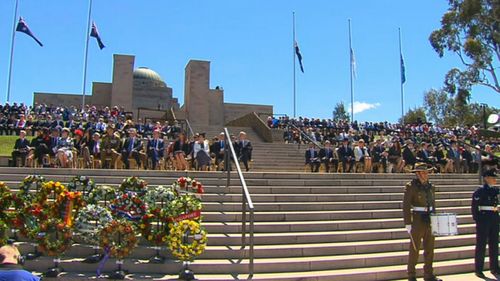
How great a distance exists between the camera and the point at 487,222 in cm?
754

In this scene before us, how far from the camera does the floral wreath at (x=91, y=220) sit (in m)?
6.74

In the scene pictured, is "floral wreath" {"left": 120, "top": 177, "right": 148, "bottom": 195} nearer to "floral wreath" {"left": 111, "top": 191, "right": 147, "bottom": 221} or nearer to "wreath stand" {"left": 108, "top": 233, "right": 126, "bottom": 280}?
"floral wreath" {"left": 111, "top": 191, "right": 147, "bottom": 221}

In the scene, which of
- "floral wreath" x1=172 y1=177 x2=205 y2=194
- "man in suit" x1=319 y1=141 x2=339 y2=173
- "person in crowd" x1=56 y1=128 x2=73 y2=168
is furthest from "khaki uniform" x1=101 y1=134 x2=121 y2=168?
"man in suit" x1=319 y1=141 x2=339 y2=173

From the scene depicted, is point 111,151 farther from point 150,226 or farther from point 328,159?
point 328,159

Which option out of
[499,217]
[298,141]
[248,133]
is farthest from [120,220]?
[248,133]

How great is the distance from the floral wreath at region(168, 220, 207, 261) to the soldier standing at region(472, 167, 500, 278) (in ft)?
14.6

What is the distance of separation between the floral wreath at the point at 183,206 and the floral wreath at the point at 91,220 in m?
0.91

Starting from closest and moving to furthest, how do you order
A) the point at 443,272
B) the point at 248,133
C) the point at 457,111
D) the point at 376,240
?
the point at 443,272 → the point at 376,240 → the point at 248,133 → the point at 457,111

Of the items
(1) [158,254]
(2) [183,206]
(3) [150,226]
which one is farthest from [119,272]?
(2) [183,206]

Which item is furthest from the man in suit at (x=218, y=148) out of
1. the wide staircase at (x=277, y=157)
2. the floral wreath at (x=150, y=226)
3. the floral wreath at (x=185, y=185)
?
the floral wreath at (x=150, y=226)

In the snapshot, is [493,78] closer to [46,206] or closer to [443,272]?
[443,272]

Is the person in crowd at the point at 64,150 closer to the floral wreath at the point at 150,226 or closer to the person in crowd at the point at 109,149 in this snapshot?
the person in crowd at the point at 109,149

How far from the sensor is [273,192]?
33.3ft

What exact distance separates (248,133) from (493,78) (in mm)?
22900
